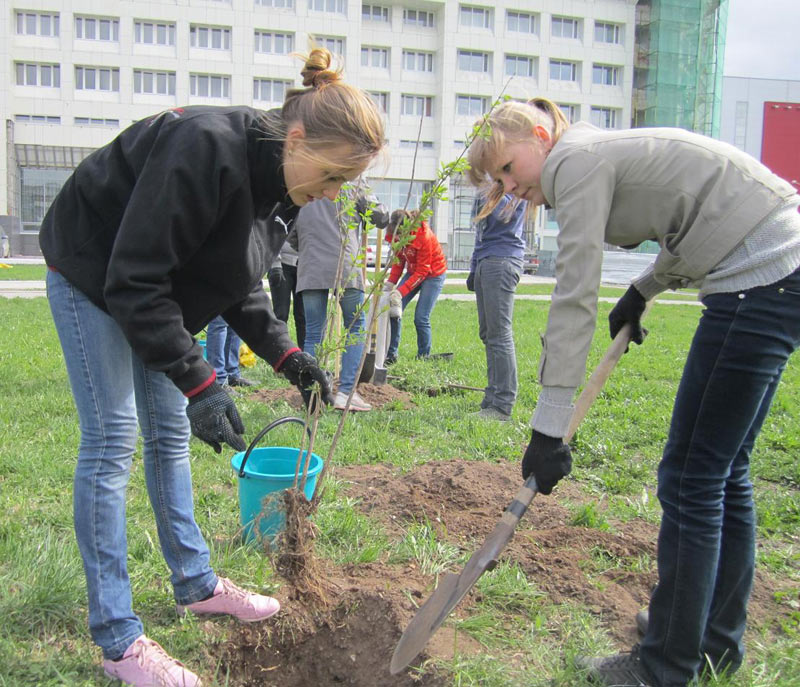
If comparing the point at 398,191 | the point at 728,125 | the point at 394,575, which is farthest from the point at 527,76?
the point at 394,575

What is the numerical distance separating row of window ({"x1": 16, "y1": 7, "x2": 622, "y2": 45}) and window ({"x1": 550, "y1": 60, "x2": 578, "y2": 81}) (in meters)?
1.61

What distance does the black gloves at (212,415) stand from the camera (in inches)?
74.4

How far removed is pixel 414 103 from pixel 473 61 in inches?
172

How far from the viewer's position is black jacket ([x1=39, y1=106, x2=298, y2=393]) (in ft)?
5.71

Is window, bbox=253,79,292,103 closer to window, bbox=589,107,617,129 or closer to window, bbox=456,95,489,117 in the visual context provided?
window, bbox=456,95,489,117

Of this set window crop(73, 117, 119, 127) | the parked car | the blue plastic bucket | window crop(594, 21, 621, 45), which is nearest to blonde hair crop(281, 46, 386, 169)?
the blue plastic bucket

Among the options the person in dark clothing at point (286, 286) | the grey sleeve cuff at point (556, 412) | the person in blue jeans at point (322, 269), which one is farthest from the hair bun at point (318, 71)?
the person in dark clothing at point (286, 286)

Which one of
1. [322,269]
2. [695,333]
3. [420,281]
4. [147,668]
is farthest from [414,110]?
[147,668]

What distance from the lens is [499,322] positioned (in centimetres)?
498

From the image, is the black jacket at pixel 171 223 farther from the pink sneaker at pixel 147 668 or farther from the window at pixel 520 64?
the window at pixel 520 64

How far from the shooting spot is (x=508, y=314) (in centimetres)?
501

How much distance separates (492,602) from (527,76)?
4533cm

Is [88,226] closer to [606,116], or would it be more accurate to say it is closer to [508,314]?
[508,314]

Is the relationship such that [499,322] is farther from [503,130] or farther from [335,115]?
[335,115]
